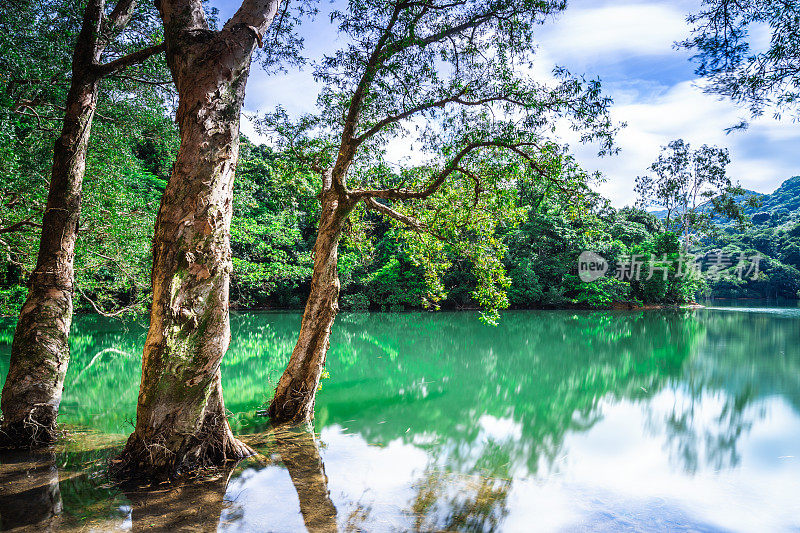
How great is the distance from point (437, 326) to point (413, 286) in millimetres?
7693

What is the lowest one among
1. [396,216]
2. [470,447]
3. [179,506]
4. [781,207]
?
[470,447]

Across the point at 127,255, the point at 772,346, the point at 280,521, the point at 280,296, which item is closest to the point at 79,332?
the point at 127,255

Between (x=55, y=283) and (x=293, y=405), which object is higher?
(x=55, y=283)

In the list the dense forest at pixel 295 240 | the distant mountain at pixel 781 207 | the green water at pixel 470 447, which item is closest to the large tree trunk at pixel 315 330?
the green water at pixel 470 447

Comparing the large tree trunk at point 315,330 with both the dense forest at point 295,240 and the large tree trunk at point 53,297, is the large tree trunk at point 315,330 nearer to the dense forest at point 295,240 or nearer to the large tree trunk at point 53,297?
the dense forest at point 295,240

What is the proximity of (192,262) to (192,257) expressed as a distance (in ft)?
0.12

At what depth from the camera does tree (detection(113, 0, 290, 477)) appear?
3.23 metres

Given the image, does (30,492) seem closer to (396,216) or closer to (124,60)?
(124,60)

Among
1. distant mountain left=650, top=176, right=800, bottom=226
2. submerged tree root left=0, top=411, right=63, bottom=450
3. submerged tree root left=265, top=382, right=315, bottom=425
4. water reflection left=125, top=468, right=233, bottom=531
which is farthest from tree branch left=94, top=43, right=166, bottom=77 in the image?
distant mountain left=650, top=176, right=800, bottom=226

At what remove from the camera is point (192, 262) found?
329 centimetres

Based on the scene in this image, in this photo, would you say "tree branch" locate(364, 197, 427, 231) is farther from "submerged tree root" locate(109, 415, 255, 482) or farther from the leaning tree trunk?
"submerged tree root" locate(109, 415, 255, 482)

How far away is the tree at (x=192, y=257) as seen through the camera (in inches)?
127

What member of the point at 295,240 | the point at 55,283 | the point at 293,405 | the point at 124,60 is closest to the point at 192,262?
the point at 55,283

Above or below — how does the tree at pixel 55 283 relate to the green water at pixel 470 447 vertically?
above
